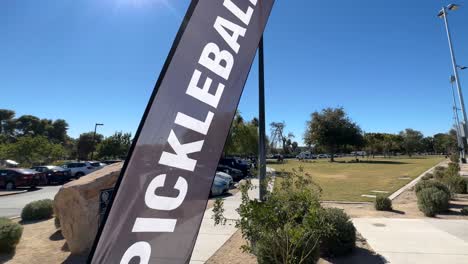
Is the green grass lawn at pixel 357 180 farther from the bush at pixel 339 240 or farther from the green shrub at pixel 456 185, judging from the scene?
the green shrub at pixel 456 185

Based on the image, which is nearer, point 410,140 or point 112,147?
point 112,147

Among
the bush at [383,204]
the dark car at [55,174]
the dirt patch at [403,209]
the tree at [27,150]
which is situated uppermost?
the tree at [27,150]

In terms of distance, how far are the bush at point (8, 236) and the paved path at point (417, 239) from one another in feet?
26.7

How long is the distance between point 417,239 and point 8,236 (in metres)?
9.46

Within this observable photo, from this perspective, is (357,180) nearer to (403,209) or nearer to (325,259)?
(403,209)

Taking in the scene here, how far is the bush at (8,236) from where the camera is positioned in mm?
6641

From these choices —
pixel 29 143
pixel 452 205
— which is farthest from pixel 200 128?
pixel 29 143

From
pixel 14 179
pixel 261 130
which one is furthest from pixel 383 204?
pixel 14 179

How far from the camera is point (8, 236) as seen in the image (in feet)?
22.0

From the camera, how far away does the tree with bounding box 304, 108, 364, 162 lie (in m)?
60.7

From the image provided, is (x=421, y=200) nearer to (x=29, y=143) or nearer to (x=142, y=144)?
(x=142, y=144)

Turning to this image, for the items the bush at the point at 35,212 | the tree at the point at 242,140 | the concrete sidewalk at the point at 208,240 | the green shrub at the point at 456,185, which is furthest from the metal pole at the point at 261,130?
the tree at the point at 242,140

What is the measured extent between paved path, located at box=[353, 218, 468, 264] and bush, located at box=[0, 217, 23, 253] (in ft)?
26.7

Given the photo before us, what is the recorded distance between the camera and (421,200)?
32.9 ft
